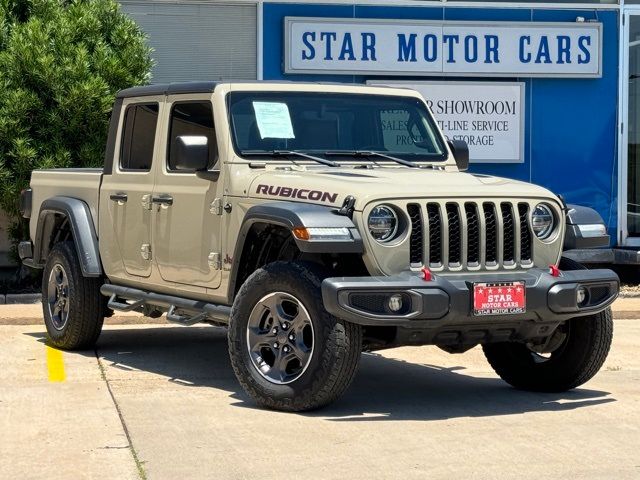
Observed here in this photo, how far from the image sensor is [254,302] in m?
7.66

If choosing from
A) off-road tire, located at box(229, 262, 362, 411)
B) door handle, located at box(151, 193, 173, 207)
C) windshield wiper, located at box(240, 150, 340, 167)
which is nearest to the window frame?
door handle, located at box(151, 193, 173, 207)

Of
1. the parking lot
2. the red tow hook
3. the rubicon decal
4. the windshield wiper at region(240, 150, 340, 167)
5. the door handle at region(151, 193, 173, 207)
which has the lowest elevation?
the parking lot

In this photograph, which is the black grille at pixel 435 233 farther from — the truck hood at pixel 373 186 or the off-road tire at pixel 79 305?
the off-road tire at pixel 79 305

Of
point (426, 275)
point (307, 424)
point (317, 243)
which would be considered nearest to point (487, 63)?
point (426, 275)

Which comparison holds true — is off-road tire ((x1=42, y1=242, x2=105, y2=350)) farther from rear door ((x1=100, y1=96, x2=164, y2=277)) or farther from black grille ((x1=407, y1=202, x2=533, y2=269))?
black grille ((x1=407, y1=202, x2=533, y2=269))

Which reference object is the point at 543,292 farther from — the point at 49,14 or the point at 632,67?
the point at 632,67

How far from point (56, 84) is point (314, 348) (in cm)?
694

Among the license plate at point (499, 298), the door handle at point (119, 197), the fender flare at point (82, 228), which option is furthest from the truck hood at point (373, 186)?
the fender flare at point (82, 228)

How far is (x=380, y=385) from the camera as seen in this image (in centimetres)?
877

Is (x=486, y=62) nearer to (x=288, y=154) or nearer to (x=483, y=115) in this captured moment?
(x=483, y=115)

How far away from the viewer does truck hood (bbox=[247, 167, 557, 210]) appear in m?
7.46

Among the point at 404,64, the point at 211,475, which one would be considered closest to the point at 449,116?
the point at 404,64

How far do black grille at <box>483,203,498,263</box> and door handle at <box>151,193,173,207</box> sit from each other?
223 centimetres

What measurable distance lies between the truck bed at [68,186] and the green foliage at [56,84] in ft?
8.06
